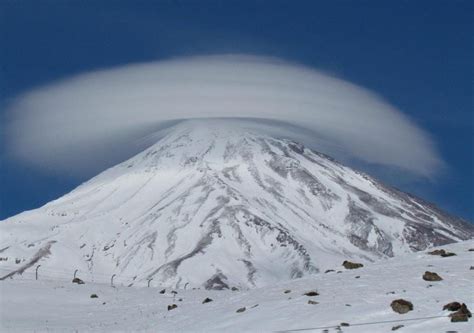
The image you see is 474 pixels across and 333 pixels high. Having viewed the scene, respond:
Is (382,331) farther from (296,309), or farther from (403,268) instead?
(403,268)

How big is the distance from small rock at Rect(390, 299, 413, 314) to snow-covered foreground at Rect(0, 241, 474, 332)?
0.88ft

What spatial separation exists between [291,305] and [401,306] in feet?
27.1

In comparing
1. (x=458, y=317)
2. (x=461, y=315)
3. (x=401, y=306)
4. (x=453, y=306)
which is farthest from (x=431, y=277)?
(x=458, y=317)

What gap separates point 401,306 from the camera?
38.0 meters

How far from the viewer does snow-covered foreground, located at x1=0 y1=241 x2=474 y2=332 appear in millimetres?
37938

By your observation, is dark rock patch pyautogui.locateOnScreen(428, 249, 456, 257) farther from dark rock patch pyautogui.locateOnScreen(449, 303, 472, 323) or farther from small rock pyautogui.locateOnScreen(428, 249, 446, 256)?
dark rock patch pyautogui.locateOnScreen(449, 303, 472, 323)

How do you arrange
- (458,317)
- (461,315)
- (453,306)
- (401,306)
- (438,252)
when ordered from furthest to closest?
(438,252), (401,306), (453,306), (461,315), (458,317)

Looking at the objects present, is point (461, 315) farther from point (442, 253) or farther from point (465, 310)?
point (442, 253)

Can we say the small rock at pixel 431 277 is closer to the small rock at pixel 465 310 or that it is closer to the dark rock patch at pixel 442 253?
the small rock at pixel 465 310

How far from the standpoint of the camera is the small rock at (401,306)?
37844mm

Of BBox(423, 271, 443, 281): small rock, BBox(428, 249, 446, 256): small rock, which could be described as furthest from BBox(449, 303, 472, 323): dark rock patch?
BBox(428, 249, 446, 256): small rock

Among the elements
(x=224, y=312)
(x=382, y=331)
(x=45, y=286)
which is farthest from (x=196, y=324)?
(x=45, y=286)

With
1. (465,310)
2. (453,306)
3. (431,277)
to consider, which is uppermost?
(431,277)

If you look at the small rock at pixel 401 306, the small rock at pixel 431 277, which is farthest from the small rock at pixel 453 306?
the small rock at pixel 431 277
